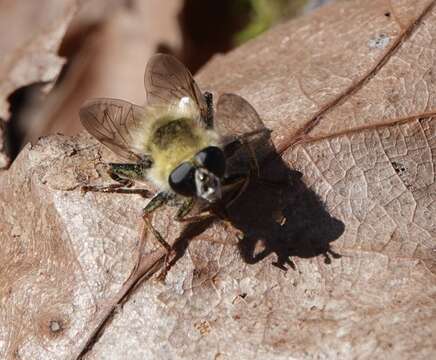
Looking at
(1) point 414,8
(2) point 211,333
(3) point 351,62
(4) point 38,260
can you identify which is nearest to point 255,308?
(2) point 211,333

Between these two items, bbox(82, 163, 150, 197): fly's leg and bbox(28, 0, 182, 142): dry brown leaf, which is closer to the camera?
bbox(82, 163, 150, 197): fly's leg

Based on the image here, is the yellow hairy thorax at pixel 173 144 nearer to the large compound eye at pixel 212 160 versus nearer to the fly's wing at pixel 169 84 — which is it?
the large compound eye at pixel 212 160

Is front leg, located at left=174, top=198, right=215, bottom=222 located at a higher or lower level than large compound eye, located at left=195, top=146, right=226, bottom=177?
lower

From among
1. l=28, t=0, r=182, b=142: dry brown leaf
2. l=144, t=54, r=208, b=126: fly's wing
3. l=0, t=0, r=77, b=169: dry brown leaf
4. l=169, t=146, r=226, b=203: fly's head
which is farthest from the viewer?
l=28, t=0, r=182, b=142: dry brown leaf

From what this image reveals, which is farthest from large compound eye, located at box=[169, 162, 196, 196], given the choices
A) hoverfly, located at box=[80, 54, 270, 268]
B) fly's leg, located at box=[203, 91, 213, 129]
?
fly's leg, located at box=[203, 91, 213, 129]

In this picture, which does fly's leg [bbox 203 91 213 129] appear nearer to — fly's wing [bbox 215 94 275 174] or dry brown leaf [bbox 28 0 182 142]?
fly's wing [bbox 215 94 275 174]

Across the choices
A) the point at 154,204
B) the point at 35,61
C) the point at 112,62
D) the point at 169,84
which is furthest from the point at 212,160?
the point at 112,62

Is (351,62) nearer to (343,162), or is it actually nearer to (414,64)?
(414,64)
